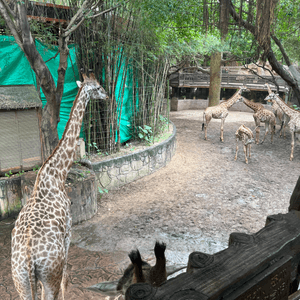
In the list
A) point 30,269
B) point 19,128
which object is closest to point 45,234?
point 30,269

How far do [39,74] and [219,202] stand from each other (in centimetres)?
372

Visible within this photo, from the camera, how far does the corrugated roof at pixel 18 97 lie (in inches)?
182

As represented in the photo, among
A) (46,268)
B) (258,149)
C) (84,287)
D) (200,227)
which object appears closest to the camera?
(46,268)

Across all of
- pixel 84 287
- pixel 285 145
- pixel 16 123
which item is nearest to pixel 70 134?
pixel 84 287

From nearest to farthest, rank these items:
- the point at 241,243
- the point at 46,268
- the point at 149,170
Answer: the point at 241,243
the point at 46,268
the point at 149,170

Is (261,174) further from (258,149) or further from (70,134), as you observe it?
(70,134)

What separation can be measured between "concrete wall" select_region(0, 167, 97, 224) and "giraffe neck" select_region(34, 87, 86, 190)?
129 cm

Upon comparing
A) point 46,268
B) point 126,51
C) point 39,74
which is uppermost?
point 126,51

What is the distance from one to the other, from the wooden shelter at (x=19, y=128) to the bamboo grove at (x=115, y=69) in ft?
3.83

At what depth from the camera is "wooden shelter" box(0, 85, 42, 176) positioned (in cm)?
468

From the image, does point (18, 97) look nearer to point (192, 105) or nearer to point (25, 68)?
point (25, 68)

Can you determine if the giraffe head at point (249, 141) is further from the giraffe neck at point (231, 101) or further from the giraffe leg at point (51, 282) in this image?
the giraffe leg at point (51, 282)

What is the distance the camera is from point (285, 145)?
29.0 feet

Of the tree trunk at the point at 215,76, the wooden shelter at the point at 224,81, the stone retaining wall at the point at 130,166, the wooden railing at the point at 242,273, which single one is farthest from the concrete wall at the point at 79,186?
the wooden shelter at the point at 224,81
